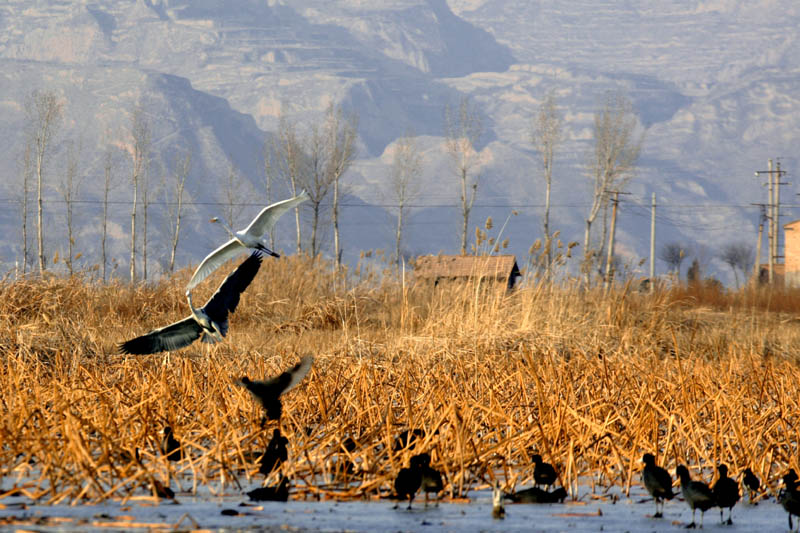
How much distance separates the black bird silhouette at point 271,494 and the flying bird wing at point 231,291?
2.16 m

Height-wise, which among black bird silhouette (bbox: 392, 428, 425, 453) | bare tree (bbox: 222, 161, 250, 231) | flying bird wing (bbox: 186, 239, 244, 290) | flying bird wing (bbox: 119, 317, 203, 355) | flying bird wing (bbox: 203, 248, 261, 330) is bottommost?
black bird silhouette (bbox: 392, 428, 425, 453)

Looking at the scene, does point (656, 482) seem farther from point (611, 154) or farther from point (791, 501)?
point (611, 154)

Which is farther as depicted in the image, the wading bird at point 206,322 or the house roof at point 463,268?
the house roof at point 463,268

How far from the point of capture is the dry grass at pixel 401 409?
3.64m

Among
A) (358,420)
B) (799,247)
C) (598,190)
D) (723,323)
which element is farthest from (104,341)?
(799,247)

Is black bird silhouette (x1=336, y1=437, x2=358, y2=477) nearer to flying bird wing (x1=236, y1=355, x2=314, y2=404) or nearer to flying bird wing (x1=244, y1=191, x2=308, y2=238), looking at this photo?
flying bird wing (x1=236, y1=355, x2=314, y2=404)

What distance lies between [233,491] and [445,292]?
7.34m

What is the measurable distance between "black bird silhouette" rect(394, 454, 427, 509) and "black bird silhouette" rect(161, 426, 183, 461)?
0.92m

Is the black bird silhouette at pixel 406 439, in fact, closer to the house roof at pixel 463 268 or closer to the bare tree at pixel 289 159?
the house roof at pixel 463 268

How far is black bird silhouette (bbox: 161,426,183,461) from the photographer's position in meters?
3.82

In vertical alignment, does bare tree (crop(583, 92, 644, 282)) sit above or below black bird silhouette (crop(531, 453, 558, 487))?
above

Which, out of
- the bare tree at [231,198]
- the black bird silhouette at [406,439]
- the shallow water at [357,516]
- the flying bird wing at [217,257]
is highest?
the bare tree at [231,198]

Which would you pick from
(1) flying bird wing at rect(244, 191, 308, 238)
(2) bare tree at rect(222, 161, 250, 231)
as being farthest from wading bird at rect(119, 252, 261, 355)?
(2) bare tree at rect(222, 161, 250, 231)

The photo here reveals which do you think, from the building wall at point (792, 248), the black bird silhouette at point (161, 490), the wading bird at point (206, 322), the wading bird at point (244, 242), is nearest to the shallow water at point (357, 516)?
the black bird silhouette at point (161, 490)
